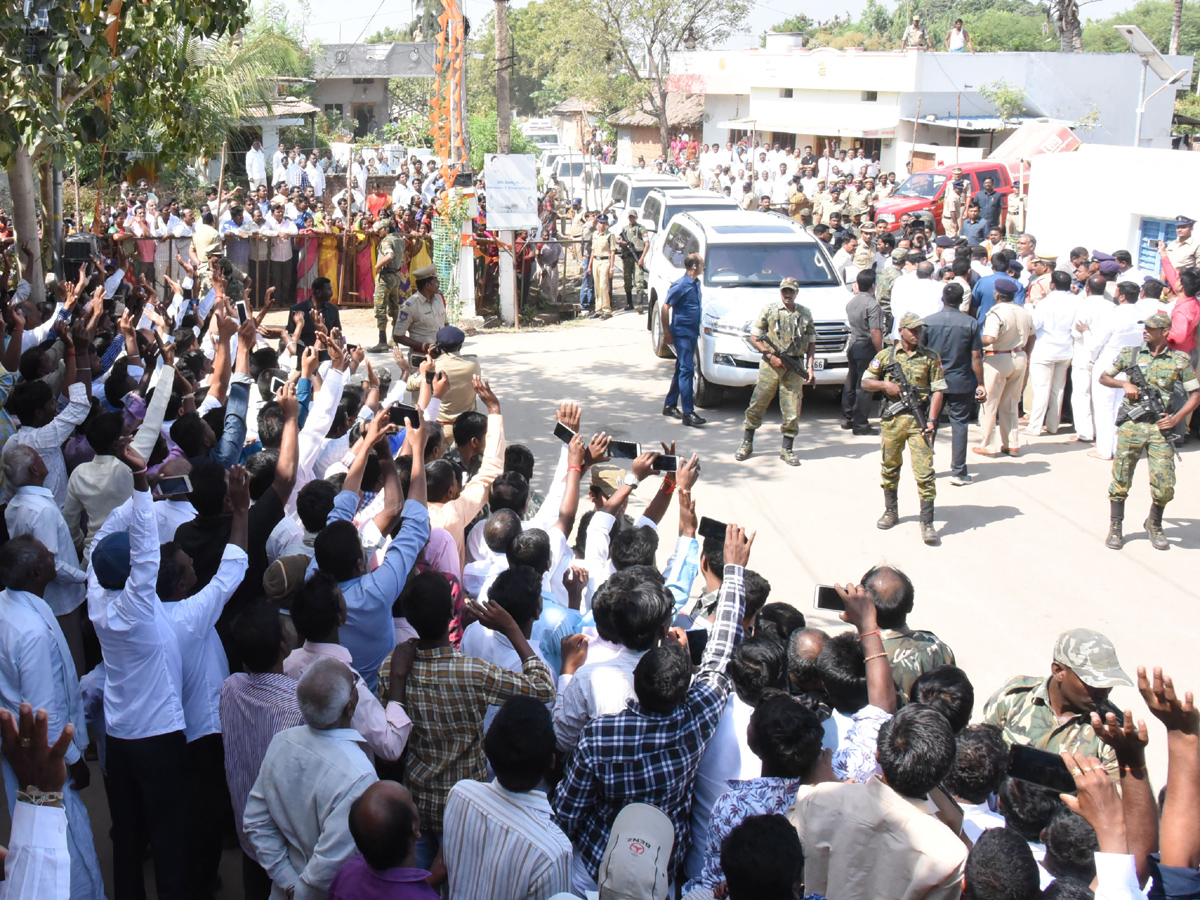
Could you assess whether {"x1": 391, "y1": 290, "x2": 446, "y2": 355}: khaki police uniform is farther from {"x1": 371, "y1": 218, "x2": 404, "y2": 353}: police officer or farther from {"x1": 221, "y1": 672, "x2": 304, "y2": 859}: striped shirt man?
{"x1": 221, "y1": 672, "x2": 304, "y2": 859}: striped shirt man

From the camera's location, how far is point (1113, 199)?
15.6 m

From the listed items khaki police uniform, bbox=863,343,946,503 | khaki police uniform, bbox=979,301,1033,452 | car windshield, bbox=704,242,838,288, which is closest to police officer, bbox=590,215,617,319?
car windshield, bbox=704,242,838,288

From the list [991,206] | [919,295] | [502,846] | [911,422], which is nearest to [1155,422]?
[911,422]

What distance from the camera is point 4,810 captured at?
4652 millimetres

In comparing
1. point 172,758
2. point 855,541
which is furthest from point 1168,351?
point 172,758

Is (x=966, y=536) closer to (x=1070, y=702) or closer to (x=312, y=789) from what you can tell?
(x=1070, y=702)

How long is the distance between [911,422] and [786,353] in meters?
1.77

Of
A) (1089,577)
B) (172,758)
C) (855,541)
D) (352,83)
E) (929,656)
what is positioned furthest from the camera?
(352,83)

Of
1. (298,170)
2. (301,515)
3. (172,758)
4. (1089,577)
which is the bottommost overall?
(1089,577)

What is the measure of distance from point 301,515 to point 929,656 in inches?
104

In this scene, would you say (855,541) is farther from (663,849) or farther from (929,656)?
(663,849)

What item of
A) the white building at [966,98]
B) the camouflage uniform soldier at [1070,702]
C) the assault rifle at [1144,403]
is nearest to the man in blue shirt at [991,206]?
the white building at [966,98]

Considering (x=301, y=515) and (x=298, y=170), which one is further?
(x=298, y=170)

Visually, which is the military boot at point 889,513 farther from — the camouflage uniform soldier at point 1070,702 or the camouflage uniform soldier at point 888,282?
the camouflage uniform soldier at point 1070,702
